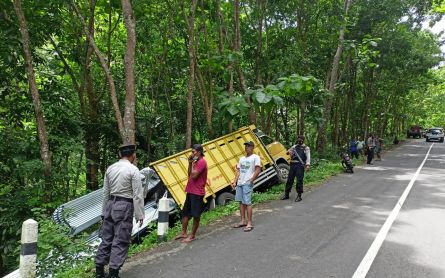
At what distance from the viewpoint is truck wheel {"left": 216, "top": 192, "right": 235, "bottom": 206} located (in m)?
11.2

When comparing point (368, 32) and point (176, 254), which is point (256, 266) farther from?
point (368, 32)

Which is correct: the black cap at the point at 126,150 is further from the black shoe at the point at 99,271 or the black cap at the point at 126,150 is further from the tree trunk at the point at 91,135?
the tree trunk at the point at 91,135

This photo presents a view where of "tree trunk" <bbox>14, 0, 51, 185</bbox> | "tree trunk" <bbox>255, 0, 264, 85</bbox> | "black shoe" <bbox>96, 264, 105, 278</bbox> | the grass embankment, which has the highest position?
"tree trunk" <bbox>255, 0, 264, 85</bbox>

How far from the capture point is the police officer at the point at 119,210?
17.7 feet

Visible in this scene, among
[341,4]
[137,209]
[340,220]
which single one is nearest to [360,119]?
[341,4]

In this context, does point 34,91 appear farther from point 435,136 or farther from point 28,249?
point 435,136

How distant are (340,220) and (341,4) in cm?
1263

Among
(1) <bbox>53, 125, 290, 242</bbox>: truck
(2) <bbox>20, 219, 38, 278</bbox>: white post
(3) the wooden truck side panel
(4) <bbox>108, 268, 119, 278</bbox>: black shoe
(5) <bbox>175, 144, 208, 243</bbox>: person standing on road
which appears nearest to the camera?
(2) <bbox>20, 219, 38, 278</bbox>: white post

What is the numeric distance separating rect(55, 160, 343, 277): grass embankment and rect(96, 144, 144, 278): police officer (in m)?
0.62

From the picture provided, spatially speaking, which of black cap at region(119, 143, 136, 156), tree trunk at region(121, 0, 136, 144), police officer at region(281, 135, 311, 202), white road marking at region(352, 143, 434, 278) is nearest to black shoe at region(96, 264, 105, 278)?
black cap at region(119, 143, 136, 156)

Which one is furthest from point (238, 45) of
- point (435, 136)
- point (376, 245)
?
point (435, 136)

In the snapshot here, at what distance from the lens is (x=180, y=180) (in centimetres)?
1041

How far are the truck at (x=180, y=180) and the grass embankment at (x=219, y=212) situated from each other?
58 cm

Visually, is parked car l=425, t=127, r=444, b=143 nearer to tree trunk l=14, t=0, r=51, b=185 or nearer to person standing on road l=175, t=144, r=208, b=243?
person standing on road l=175, t=144, r=208, b=243
